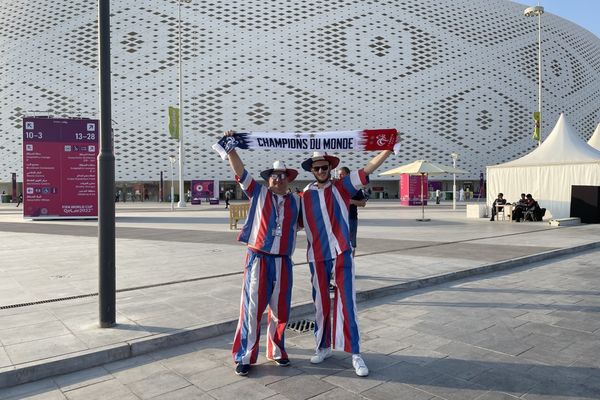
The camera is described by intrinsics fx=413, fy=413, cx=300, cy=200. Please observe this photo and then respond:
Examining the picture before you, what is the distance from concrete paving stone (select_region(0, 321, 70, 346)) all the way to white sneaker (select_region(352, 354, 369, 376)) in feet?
8.93

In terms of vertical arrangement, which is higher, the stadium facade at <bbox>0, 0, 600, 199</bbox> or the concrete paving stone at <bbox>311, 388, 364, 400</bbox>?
the stadium facade at <bbox>0, 0, 600, 199</bbox>

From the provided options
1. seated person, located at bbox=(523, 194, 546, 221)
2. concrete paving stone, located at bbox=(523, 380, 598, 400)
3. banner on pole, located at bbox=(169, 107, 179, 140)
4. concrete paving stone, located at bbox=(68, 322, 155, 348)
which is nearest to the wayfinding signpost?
banner on pole, located at bbox=(169, 107, 179, 140)

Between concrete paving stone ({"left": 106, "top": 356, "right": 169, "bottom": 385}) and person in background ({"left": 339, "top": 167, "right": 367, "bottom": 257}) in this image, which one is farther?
person in background ({"left": 339, "top": 167, "right": 367, "bottom": 257})

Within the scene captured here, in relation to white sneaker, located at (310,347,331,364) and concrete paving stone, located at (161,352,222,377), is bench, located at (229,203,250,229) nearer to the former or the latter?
concrete paving stone, located at (161,352,222,377)

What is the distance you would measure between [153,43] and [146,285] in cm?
5445

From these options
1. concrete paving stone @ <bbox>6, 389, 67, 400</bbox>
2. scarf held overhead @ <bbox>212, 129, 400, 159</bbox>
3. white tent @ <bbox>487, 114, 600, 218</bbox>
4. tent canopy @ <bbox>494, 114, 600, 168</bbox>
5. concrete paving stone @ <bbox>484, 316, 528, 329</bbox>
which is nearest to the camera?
concrete paving stone @ <bbox>6, 389, 67, 400</bbox>

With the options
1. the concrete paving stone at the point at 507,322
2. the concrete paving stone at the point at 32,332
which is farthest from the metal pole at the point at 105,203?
the concrete paving stone at the point at 507,322

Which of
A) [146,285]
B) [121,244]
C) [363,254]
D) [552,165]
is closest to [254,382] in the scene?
[146,285]

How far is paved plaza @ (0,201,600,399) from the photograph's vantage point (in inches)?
120

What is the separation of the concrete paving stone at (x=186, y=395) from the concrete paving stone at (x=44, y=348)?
1099 millimetres

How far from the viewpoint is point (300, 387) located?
302 cm

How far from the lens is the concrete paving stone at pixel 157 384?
2.96 metres

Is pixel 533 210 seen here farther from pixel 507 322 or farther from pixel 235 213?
pixel 507 322

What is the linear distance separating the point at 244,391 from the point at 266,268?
0.93 meters
